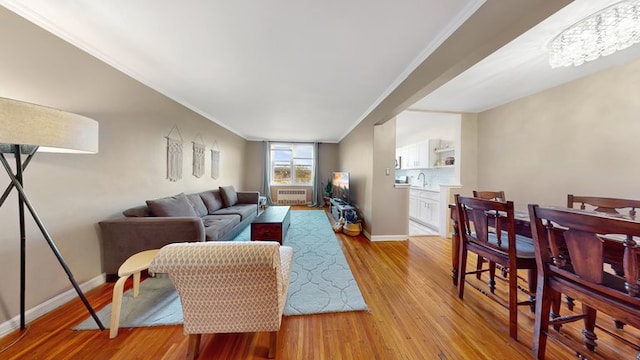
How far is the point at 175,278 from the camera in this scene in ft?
3.50

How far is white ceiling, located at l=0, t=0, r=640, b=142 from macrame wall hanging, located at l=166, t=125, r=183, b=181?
65cm

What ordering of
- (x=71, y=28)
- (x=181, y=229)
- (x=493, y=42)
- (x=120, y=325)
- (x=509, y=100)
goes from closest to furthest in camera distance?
1. (x=493, y=42)
2. (x=120, y=325)
3. (x=71, y=28)
4. (x=181, y=229)
5. (x=509, y=100)

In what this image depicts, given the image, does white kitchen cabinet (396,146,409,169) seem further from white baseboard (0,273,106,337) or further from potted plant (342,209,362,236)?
white baseboard (0,273,106,337)

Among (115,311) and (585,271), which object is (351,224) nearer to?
(585,271)

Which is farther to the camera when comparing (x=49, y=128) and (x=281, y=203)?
(x=281, y=203)

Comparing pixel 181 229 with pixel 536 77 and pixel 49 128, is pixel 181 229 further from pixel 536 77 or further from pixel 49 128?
pixel 536 77

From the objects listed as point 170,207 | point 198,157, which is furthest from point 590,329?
point 198,157

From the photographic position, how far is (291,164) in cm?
715

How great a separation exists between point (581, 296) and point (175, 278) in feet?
7.21

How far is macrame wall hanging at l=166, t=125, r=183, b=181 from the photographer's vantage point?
3.04m

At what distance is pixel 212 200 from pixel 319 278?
106 inches

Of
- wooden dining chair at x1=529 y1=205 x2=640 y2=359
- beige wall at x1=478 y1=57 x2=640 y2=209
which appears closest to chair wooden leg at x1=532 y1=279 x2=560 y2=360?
wooden dining chair at x1=529 y1=205 x2=640 y2=359

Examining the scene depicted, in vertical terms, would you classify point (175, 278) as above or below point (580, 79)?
below

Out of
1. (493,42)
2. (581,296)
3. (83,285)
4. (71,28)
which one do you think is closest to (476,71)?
(493,42)
